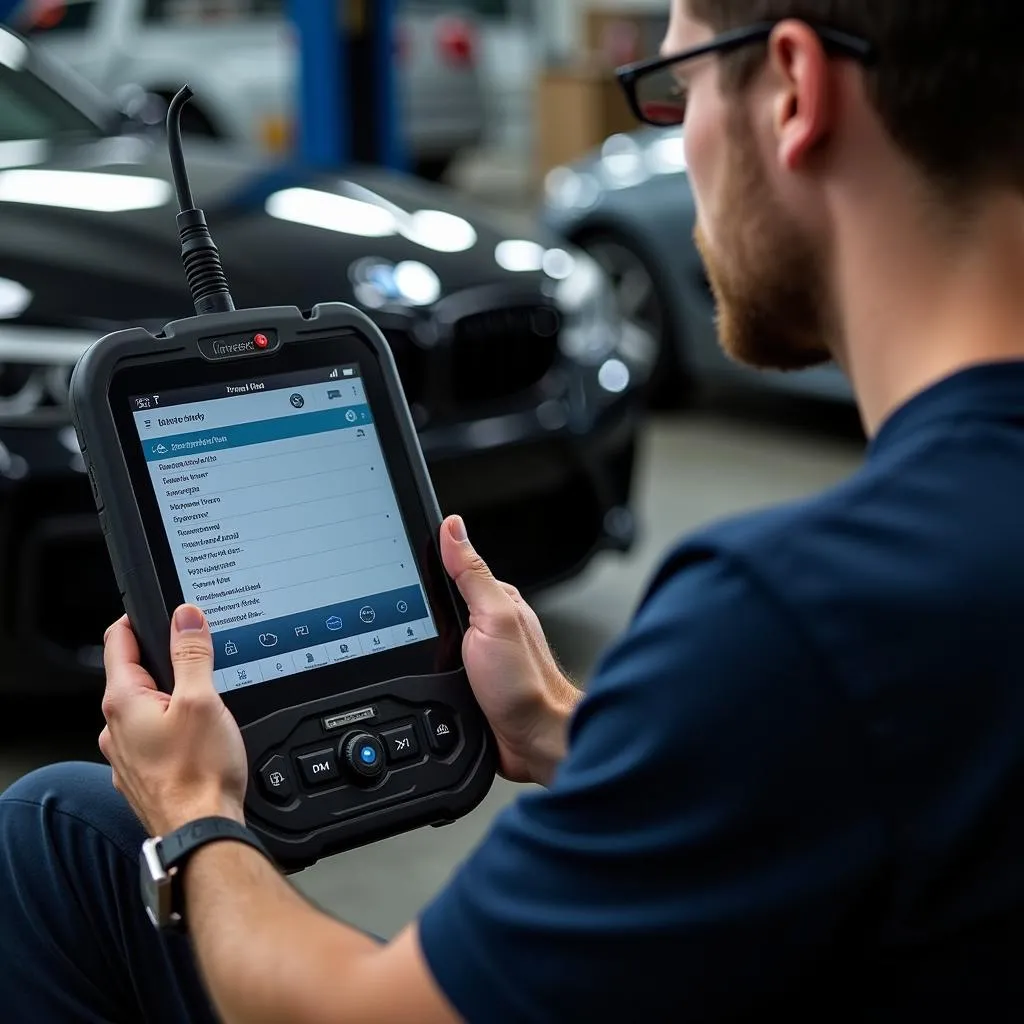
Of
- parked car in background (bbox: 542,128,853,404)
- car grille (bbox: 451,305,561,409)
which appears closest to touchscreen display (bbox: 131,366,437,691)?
car grille (bbox: 451,305,561,409)

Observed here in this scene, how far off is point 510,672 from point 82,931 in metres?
0.36

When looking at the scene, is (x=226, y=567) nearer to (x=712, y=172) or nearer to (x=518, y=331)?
(x=712, y=172)

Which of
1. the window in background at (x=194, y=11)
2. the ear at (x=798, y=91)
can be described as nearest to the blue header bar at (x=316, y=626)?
the ear at (x=798, y=91)

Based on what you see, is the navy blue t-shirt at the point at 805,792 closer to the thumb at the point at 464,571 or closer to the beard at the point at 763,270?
the beard at the point at 763,270

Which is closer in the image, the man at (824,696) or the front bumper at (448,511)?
the man at (824,696)

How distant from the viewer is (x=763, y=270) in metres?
0.94

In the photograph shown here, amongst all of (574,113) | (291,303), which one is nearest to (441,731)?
(291,303)

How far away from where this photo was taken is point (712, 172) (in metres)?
0.96

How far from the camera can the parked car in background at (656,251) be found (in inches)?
185

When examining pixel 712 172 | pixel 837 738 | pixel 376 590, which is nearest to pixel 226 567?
pixel 376 590

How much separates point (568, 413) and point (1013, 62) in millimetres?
2172

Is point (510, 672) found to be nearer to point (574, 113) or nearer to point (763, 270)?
point (763, 270)

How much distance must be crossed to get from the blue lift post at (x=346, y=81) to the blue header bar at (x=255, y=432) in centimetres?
390

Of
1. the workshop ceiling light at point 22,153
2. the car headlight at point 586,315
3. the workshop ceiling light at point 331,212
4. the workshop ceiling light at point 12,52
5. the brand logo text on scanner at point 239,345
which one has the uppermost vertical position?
the workshop ceiling light at point 12,52
